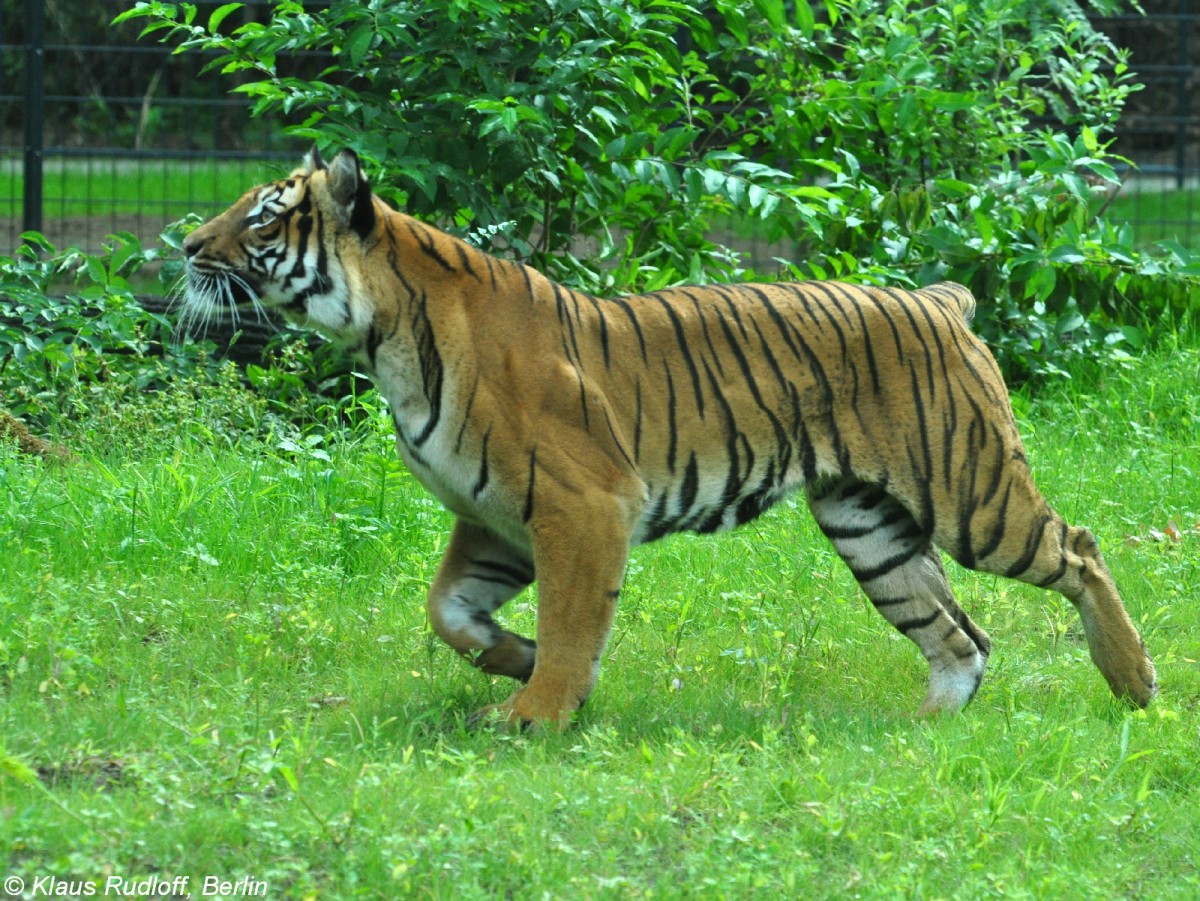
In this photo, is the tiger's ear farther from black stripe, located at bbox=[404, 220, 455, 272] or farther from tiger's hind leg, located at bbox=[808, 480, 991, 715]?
tiger's hind leg, located at bbox=[808, 480, 991, 715]

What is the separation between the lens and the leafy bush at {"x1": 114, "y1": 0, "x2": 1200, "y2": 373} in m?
6.37

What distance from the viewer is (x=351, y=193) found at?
411 centimetres

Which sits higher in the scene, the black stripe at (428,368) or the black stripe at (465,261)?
the black stripe at (465,261)

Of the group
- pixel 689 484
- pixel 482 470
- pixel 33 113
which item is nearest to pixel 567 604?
pixel 482 470

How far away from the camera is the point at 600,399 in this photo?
4258 millimetres

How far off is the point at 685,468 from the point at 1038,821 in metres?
1.36

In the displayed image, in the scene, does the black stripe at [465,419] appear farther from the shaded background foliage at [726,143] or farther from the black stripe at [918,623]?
the shaded background foliage at [726,143]

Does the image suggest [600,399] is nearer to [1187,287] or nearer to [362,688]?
[362,688]

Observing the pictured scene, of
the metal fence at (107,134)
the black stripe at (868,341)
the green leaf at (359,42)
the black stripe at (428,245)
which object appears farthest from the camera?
the metal fence at (107,134)

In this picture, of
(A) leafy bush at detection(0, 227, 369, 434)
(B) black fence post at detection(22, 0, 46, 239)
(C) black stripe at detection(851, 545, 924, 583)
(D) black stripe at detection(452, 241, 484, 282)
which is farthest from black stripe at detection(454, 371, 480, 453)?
(B) black fence post at detection(22, 0, 46, 239)

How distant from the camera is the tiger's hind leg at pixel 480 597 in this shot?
14.1ft

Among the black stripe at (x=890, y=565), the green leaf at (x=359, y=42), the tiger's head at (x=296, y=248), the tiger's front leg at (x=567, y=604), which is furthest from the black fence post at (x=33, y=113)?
the black stripe at (x=890, y=565)

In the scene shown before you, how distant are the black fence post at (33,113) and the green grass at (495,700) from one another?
276 cm

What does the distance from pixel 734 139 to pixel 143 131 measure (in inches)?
212
